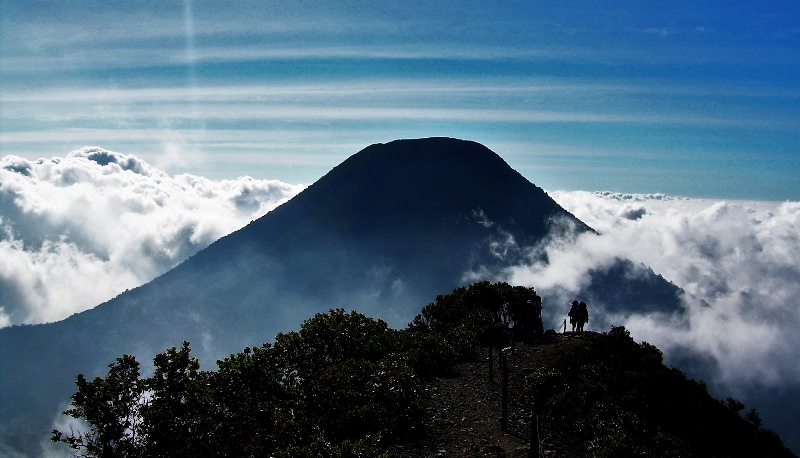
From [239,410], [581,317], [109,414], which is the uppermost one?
[581,317]

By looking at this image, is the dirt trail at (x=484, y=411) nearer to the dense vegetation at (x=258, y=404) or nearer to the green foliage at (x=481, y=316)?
the dense vegetation at (x=258, y=404)

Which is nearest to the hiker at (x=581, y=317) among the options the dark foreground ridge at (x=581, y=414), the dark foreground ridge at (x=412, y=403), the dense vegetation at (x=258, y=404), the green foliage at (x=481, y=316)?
the dark foreground ridge at (x=412, y=403)

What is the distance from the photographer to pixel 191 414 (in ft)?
62.6

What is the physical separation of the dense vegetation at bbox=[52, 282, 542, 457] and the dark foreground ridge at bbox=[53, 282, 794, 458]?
58mm

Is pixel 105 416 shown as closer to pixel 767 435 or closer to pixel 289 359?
pixel 289 359

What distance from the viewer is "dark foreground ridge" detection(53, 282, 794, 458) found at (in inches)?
723

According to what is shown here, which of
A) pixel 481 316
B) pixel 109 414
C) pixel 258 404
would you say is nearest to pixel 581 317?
pixel 481 316

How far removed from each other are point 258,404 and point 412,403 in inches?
329

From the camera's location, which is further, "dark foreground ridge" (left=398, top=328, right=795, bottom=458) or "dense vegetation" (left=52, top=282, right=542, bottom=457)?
"dark foreground ridge" (left=398, top=328, right=795, bottom=458)

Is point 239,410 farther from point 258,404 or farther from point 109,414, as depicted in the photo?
point 109,414

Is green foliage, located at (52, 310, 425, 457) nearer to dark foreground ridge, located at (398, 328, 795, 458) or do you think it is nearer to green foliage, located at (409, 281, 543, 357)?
dark foreground ridge, located at (398, 328, 795, 458)

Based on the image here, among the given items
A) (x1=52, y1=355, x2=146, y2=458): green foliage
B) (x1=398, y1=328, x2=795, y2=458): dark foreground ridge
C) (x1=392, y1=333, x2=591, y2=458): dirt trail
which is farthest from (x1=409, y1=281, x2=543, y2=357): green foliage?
(x1=52, y1=355, x2=146, y2=458): green foliage

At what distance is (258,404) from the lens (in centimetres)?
2195

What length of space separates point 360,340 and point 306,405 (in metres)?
13.4
